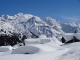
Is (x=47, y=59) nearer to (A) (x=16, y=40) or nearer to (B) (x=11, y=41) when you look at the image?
(B) (x=11, y=41)

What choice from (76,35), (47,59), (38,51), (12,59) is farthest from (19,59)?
(76,35)

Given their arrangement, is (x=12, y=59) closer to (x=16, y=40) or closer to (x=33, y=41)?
(x=33, y=41)

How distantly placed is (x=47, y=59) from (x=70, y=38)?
1245 inches

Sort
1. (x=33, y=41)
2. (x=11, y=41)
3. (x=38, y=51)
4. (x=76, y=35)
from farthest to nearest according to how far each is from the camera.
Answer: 1. (x=11, y=41)
2. (x=33, y=41)
3. (x=76, y=35)
4. (x=38, y=51)

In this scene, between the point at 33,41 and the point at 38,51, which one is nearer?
the point at 38,51

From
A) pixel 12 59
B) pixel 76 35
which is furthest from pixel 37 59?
pixel 76 35

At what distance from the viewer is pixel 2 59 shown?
15.1 meters

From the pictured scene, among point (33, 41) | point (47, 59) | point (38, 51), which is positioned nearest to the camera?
point (47, 59)

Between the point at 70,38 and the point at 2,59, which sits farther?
the point at 70,38

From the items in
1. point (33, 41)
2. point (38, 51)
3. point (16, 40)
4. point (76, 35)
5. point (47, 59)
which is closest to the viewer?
point (47, 59)

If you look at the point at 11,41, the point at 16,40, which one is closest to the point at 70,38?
the point at 11,41

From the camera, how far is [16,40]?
334 feet

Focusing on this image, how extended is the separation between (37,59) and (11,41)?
8036cm

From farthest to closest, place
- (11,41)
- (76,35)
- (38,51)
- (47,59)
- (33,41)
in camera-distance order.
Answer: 1. (11,41)
2. (33,41)
3. (76,35)
4. (38,51)
5. (47,59)
